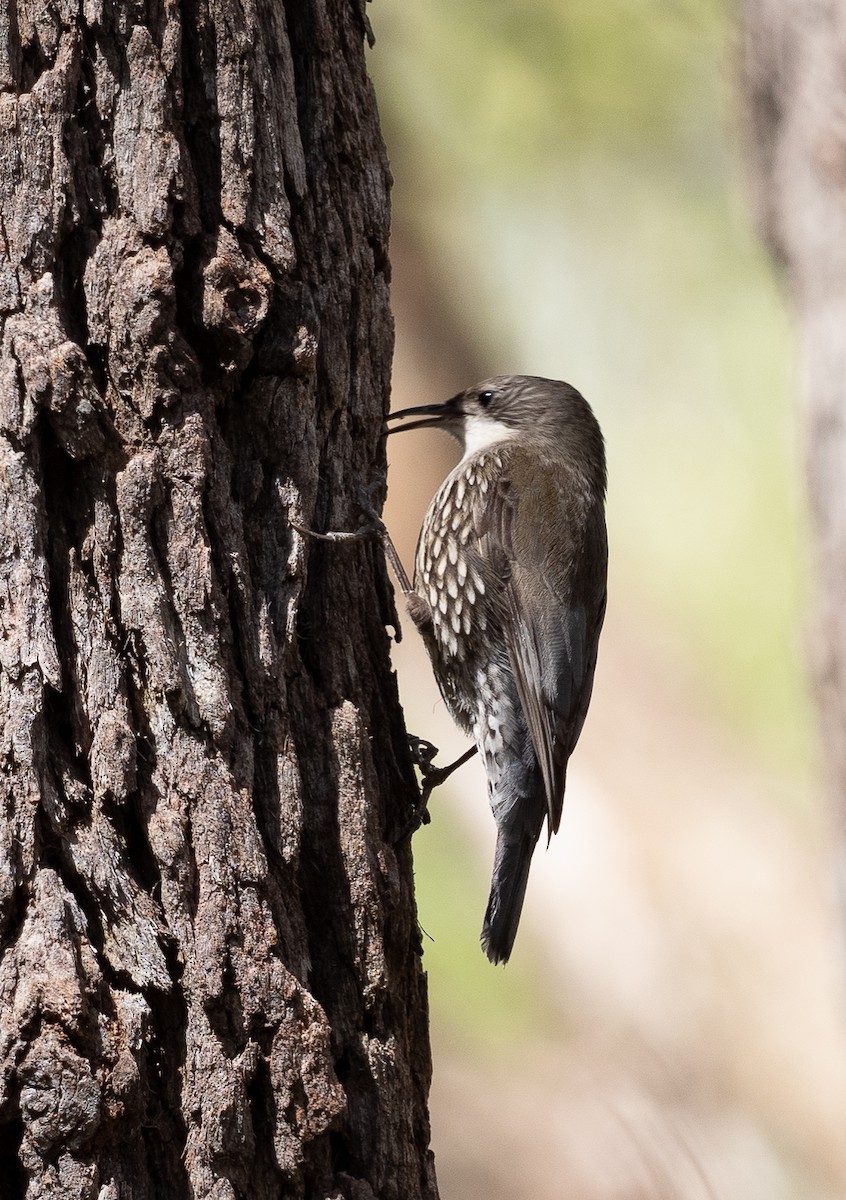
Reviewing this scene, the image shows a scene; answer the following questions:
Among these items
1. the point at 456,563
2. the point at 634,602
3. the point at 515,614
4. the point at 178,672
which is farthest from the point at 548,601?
the point at 634,602

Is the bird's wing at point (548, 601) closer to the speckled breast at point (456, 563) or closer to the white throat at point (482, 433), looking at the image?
the speckled breast at point (456, 563)

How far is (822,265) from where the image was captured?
5.52m

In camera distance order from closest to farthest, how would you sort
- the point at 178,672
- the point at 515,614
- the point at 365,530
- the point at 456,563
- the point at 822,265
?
1. the point at 178,672
2. the point at 365,530
3. the point at 515,614
4. the point at 456,563
5. the point at 822,265

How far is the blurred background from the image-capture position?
22.4ft

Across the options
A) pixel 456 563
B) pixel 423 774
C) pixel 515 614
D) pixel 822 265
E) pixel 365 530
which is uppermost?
pixel 822 265

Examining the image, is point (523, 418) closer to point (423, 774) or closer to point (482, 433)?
point (482, 433)

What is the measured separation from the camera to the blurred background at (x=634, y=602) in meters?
6.81

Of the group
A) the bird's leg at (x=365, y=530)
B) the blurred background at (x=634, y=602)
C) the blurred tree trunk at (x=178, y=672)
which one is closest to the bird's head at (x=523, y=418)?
the bird's leg at (x=365, y=530)

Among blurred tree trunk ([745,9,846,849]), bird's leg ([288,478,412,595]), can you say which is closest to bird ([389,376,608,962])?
bird's leg ([288,478,412,595])

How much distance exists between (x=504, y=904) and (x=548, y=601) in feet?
2.33

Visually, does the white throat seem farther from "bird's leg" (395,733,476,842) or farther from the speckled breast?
"bird's leg" (395,733,476,842)

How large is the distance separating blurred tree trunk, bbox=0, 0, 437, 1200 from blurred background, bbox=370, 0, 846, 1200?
14.0 feet

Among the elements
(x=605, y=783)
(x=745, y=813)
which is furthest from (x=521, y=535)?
(x=745, y=813)

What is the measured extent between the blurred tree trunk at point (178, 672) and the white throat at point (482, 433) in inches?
55.7
